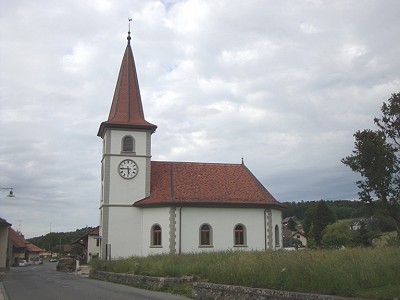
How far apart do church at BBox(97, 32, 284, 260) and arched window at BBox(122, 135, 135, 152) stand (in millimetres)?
56

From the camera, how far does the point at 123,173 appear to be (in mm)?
36812

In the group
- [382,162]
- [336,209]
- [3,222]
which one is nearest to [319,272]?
A: [382,162]

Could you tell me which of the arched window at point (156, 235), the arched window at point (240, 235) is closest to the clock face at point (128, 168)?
the arched window at point (156, 235)

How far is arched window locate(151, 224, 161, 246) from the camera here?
3550cm

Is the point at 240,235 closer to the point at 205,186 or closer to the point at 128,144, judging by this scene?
the point at 205,186

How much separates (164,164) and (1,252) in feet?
81.0

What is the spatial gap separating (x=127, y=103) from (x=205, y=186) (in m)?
9.34

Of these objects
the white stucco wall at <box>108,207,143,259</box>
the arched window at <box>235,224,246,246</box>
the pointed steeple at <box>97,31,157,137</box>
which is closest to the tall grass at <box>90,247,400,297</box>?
the arched window at <box>235,224,246,246</box>

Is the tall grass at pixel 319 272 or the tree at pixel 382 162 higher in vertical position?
the tree at pixel 382 162

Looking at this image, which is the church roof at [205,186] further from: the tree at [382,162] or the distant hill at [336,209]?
the distant hill at [336,209]

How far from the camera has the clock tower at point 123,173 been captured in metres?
35.8

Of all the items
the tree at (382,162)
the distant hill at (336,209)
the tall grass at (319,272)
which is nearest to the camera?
the tall grass at (319,272)

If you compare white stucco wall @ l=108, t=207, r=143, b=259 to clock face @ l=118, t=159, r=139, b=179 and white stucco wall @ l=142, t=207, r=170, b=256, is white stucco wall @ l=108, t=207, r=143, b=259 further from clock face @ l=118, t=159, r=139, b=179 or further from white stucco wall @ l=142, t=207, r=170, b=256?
clock face @ l=118, t=159, r=139, b=179

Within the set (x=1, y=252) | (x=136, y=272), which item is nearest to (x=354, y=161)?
(x=136, y=272)
